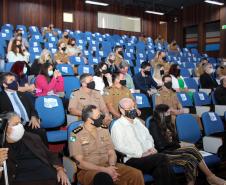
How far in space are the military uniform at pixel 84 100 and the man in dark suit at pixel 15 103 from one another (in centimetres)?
66

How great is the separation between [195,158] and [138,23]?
1366 centimetres

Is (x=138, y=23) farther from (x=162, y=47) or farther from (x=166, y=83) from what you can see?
(x=166, y=83)

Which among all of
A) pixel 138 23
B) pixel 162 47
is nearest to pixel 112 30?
pixel 138 23

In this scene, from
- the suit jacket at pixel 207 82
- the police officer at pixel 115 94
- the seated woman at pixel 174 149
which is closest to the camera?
the seated woman at pixel 174 149

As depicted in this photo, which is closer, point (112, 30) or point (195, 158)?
point (195, 158)

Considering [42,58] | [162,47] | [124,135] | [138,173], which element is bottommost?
[138,173]

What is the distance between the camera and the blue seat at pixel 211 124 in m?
4.14

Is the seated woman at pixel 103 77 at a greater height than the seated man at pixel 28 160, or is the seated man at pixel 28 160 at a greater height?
the seated woman at pixel 103 77

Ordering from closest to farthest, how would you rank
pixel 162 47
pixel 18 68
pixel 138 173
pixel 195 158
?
pixel 138 173 → pixel 195 158 → pixel 18 68 → pixel 162 47

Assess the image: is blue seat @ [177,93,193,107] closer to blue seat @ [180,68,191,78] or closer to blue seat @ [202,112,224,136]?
blue seat @ [202,112,224,136]

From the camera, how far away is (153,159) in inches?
122

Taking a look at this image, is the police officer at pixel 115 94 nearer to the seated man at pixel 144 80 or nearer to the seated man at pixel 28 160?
the seated man at pixel 144 80

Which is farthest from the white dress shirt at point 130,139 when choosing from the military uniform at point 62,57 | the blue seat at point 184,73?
the blue seat at point 184,73

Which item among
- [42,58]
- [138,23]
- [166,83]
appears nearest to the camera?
[166,83]
